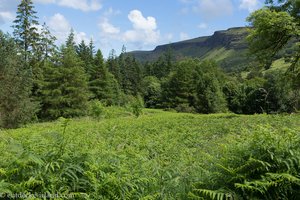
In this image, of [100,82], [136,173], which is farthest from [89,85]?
[136,173]

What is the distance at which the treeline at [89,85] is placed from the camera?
26234mm

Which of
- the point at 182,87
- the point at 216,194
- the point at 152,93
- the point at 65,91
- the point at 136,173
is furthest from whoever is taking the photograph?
the point at 152,93

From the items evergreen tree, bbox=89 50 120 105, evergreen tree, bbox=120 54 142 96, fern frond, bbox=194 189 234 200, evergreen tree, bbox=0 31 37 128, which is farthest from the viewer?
evergreen tree, bbox=120 54 142 96

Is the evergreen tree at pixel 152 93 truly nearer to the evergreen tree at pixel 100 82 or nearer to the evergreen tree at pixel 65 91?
the evergreen tree at pixel 100 82

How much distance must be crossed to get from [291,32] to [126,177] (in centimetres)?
1792

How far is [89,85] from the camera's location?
181 feet

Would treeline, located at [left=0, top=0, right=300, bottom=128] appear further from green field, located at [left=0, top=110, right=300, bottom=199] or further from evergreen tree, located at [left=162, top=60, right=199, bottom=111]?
green field, located at [left=0, top=110, right=300, bottom=199]

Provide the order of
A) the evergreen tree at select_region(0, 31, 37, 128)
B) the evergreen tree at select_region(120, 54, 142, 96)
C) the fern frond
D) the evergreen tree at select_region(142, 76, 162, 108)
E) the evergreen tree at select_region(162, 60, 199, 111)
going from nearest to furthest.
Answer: the fern frond
the evergreen tree at select_region(0, 31, 37, 128)
the evergreen tree at select_region(162, 60, 199, 111)
the evergreen tree at select_region(142, 76, 162, 108)
the evergreen tree at select_region(120, 54, 142, 96)

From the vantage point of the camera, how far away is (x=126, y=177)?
321 cm

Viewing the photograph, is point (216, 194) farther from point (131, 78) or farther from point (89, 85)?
point (131, 78)

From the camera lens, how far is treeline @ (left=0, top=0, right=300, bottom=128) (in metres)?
26.2

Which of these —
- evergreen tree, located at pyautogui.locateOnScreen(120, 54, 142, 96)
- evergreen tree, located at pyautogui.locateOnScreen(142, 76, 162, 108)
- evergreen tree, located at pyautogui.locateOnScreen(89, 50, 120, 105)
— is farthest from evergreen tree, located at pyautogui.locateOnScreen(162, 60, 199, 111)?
evergreen tree, located at pyautogui.locateOnScreen(120, 54, 142, 96)

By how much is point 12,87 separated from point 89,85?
2928 centimetres

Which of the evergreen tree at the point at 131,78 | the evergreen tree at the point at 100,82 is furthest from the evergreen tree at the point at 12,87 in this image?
the evergreen tree at the point at 131,78
